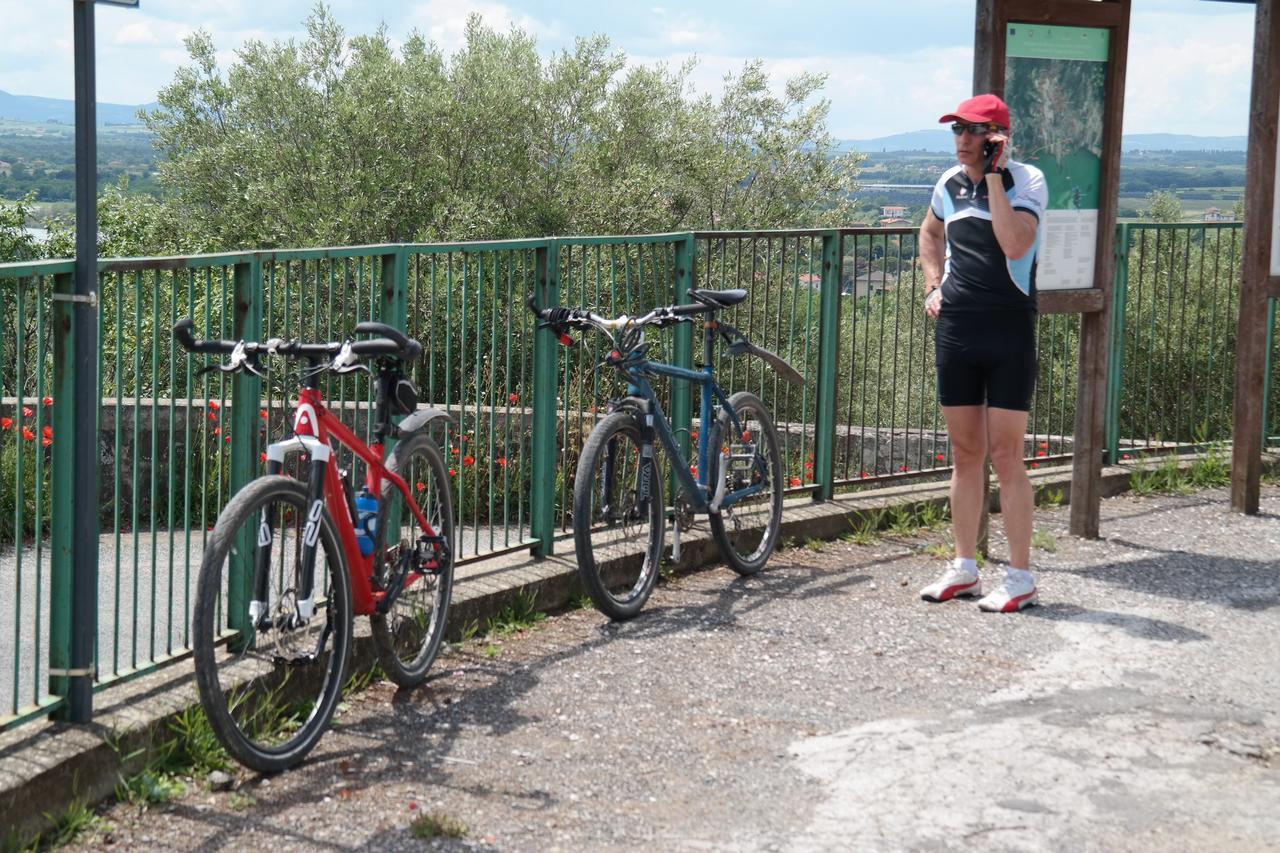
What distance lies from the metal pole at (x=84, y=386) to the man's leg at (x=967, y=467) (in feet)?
12.1

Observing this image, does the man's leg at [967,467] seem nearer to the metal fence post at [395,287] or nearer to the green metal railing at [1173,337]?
the metal fence post at [395,287]

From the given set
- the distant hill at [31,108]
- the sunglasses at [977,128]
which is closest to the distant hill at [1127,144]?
the sunglasses at [977,128]

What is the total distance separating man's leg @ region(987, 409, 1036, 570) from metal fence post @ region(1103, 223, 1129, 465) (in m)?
3.16

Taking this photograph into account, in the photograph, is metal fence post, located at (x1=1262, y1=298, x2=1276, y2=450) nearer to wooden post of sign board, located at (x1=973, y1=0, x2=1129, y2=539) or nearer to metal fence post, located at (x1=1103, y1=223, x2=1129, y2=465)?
metal fence post, located at (x1=1103, y1=223, x2=1129, y2=465)

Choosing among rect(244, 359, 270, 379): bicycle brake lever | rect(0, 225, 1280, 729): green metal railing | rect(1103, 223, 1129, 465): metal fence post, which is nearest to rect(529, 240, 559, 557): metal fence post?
rect(0, 225, 1280, 729): green metal railing

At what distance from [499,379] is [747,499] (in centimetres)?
239

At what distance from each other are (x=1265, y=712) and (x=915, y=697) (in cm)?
112

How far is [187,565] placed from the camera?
5133 mm

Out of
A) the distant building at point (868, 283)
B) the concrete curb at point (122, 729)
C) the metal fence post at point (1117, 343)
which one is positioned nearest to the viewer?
the concrete curb at point (122, 729)

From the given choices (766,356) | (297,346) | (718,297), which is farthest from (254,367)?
(766,356)

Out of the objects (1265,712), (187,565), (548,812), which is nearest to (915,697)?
(1265,712)

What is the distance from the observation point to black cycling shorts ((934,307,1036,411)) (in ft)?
21.8

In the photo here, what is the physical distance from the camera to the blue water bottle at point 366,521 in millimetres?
5102

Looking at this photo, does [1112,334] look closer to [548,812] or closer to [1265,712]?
[1265,712]
